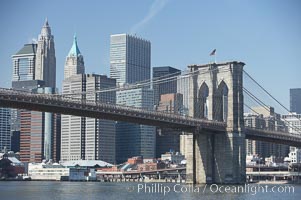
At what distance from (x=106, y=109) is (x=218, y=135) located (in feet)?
52.0

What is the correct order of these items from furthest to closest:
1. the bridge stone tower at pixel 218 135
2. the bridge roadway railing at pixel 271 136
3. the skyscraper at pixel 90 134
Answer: the skyscraper at pixel 90 134 < the bridge roadway railing at pixel 271 136 < the bridge stone tower at pixel 218 135

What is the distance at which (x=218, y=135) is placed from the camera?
8119 centimetres

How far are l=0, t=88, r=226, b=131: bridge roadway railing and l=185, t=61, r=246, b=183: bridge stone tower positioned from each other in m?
1.68

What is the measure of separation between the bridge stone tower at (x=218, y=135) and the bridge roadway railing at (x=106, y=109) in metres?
1.68

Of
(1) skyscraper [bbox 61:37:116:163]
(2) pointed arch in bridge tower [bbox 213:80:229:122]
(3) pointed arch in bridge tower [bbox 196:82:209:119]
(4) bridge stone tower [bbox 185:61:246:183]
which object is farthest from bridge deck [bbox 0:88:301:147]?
(1) skyscraper [bbox 61:37:116:163]

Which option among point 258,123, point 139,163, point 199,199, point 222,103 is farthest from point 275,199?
point 139,163

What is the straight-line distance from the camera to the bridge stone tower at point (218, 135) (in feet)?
263

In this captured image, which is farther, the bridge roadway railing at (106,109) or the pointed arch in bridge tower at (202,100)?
the pointed arch in bridge tower at (202,100)

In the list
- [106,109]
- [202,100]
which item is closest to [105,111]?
[106,109]

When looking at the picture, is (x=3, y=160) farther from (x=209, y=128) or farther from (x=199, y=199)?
(x=199, y=199)

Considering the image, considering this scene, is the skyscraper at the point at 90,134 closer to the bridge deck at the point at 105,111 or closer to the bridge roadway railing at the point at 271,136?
the bridge roadway railing at the point at 271,136

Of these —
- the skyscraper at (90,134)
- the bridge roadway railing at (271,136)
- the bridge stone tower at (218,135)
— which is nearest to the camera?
the bridge stone tower at (218,135)

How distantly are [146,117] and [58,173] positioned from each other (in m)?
81.6

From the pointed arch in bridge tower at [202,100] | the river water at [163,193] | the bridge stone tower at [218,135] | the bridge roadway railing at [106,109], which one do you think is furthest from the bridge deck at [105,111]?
the river water at [163,193]
